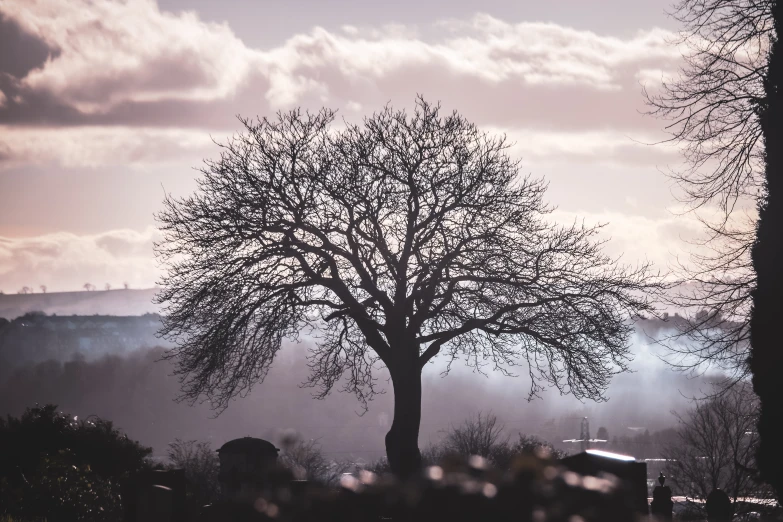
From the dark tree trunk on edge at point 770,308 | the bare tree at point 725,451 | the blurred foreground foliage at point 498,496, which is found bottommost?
the bare tree at point 725,451

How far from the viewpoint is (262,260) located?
75.3 feet

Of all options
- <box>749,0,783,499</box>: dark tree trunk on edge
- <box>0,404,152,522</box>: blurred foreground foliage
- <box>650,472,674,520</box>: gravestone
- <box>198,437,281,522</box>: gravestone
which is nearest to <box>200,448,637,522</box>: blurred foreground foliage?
<box>198,437,281,522</box>: gravestone

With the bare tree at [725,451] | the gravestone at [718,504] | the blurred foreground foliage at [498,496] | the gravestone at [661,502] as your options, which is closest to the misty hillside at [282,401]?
the bare tree at [725,451]

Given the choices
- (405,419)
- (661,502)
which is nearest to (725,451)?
(405,419)

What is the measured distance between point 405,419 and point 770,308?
9.68 metres

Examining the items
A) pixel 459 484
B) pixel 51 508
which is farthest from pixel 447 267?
pixel 459 484

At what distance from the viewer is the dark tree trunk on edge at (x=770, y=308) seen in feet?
56.0

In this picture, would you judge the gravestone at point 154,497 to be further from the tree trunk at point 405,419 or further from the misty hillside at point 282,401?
the misty hillside at point 282,401

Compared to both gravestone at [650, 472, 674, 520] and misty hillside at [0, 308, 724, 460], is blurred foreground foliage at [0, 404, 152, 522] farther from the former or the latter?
misty hillside at [0, 308, 724, 460]

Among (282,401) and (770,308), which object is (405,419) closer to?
(770,308)

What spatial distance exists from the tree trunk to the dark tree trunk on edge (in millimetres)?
8675

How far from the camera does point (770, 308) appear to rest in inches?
680

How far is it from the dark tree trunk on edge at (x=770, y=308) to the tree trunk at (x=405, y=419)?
8675 millimetres

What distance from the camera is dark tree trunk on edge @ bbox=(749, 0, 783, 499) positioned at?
17.1m
